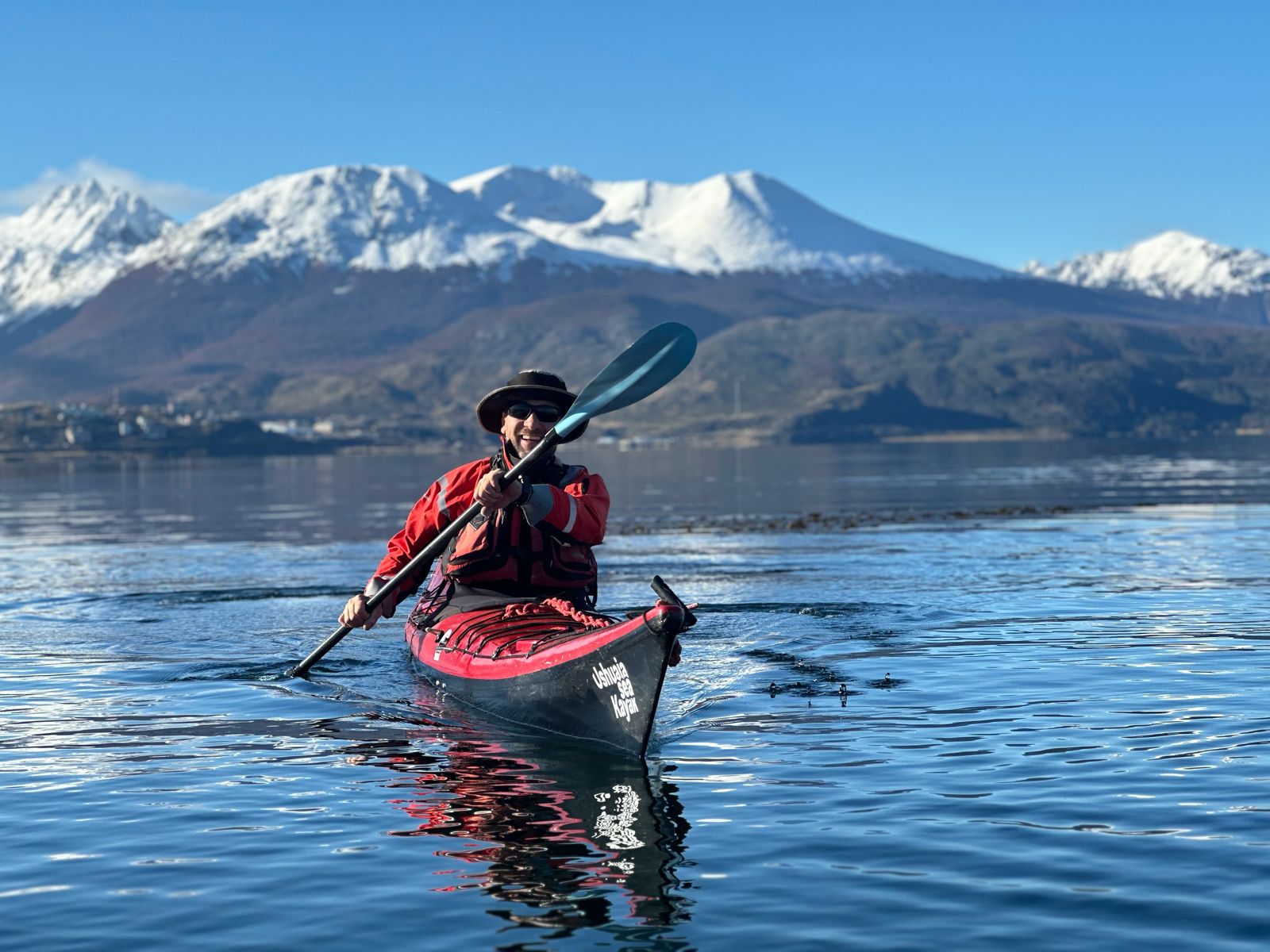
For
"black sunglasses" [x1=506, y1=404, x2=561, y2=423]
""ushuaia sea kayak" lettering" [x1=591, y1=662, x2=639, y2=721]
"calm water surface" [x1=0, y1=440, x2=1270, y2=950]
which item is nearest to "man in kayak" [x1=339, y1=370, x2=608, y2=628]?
"black sunglasses" [x1=506, y1=404, x2=561, y2=423]

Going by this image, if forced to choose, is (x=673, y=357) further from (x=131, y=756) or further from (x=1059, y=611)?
(x=1059, y=611)

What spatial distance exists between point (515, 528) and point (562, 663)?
2724mm

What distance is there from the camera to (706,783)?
13.9m

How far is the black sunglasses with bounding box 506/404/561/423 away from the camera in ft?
55.9

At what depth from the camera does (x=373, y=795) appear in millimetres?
13906

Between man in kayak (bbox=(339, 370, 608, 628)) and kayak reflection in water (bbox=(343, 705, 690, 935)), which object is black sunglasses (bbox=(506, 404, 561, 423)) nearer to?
man in kayak (bbox=(339, 370, 608, 628))

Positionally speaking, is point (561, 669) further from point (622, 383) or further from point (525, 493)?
point (622, 383)

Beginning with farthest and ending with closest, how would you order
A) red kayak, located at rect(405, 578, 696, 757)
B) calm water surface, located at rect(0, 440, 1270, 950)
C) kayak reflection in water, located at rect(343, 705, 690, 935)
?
red kayak, located at rect(405, 578, 696, 757), kayak reflection in water, located at rect(343, 705, 690, 935), calm water surface, located at rect(0, 440, 1270, 950)

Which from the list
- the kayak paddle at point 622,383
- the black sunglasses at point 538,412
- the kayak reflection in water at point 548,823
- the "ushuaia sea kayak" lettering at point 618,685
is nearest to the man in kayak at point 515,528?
the black sunglasses at point 538,412

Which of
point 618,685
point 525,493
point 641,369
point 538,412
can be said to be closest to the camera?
point 618,685

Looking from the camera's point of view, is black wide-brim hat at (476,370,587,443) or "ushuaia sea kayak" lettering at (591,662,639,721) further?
black wide-brim hat at (476,370,587,443)

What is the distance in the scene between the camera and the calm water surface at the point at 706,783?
1038 centimetres

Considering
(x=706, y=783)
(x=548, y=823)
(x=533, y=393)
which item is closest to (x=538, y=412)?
(x=533, y=393)

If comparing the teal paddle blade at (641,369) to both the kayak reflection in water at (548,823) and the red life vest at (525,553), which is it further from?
the kayak reflection in water at (548,823)
